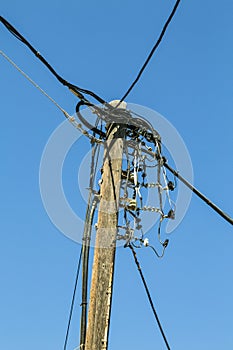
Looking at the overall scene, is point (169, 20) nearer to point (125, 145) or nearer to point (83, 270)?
point (125, 145)

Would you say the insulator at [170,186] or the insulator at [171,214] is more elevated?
the insulator at [170,186]

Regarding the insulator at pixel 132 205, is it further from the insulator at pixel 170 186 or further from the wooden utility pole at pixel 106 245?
the insulator at pixel 170 186

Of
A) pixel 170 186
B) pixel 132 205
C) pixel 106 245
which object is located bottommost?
pixel 106 245

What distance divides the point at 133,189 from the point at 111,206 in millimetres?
580

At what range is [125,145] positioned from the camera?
661cm

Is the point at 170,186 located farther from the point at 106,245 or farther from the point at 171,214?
the point at 106,245

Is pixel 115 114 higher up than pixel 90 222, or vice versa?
pixel 115 114

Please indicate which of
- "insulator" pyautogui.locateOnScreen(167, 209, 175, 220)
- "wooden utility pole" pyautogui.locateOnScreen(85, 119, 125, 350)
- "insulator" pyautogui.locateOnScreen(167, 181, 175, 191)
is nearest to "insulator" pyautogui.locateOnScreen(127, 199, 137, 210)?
"wooden utility pole" pyautogui.locateOnScreen(85, 119, 125, 350)

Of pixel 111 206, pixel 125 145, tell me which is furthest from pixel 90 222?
pixel 125 145

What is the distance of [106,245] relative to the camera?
5895 millimetres

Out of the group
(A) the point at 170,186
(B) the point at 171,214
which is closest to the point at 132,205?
(B) the point at 171,214

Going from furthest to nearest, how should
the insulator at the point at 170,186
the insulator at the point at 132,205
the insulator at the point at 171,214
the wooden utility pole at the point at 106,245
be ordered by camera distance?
the insulator at the point at 170,186 < the insulator at the point at 171,214 < the insulator at the point at 132,205 < the wooden utility pole at the point at 106,245

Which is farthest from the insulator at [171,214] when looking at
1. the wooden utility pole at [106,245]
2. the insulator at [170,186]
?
the wooden utility pole at [106,245]

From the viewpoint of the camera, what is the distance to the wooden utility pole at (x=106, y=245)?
18.2 ft
